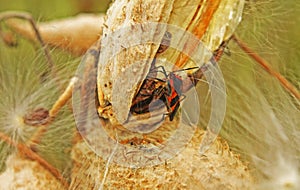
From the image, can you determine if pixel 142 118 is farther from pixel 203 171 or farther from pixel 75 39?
pixel 75 39

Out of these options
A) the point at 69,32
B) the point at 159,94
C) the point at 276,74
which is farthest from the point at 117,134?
the point at 69,32

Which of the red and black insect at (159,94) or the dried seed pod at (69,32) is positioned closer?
the red and black insect at (159,94)

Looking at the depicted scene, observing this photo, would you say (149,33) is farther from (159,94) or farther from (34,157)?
(34,157)

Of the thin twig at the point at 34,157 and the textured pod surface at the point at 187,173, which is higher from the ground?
the textured pod surface at the point at 187,173

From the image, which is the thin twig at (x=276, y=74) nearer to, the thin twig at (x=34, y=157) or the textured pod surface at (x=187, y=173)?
the textured pod surface at (x=187, y=173)

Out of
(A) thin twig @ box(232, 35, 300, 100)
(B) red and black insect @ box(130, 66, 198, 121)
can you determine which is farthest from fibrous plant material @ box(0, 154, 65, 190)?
(A) thin twig @ box(232, 35, 300, 100)

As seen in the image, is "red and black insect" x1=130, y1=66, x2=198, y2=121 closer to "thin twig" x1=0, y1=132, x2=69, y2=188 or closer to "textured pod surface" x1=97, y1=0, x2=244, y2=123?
"textured pod surface" x1=97, y1=0, x2=244, y2=123

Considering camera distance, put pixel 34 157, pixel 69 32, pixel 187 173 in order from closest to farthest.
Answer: pixel 187 173 → pixel 34 157 → pixel 69 32

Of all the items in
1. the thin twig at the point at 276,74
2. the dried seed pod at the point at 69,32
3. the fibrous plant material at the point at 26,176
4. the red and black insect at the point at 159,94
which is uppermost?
the thin twig at the point at 276,74

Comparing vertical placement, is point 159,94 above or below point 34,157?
above

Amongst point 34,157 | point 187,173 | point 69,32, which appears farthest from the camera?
point 69,32

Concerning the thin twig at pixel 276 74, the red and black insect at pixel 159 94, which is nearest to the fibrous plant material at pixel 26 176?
the red and black insect at pixel 159 94
